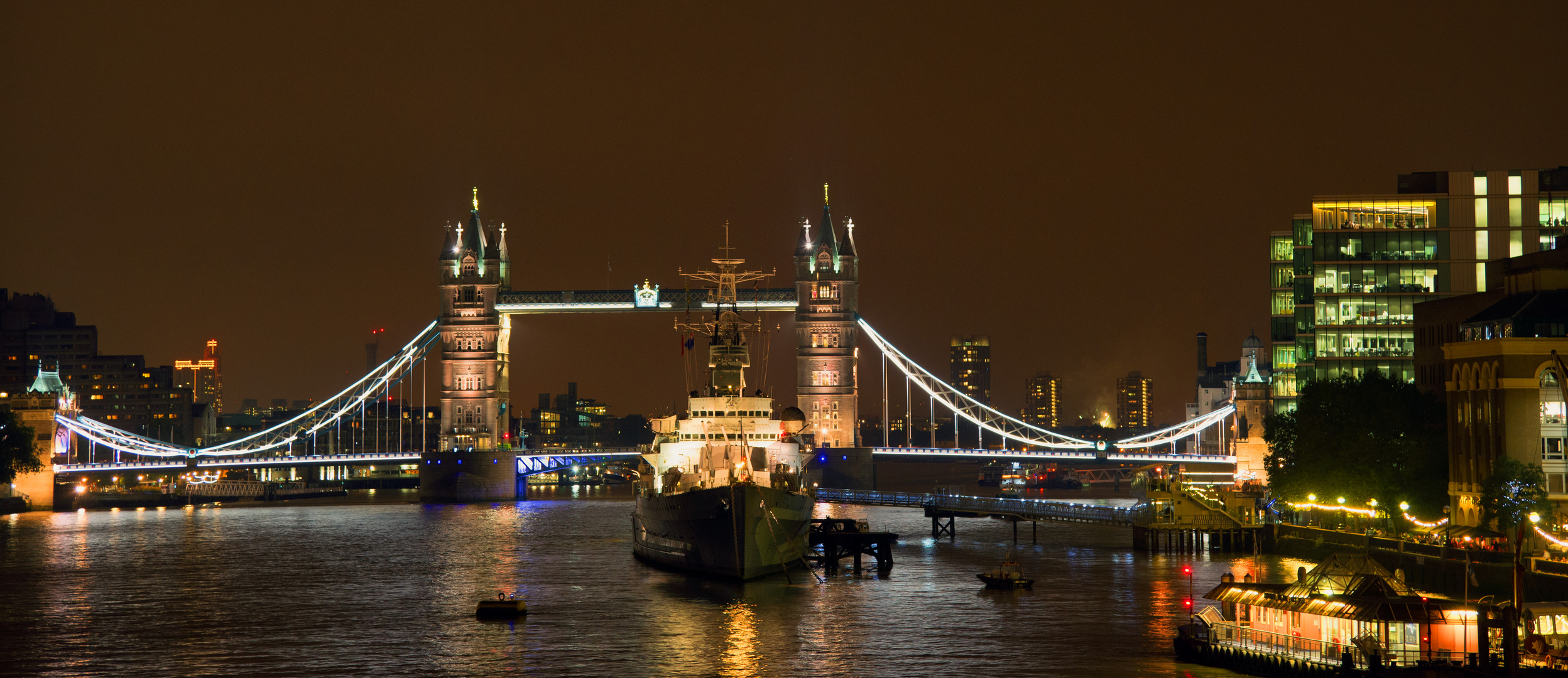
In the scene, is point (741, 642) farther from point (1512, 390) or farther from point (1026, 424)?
point (1026, 424)

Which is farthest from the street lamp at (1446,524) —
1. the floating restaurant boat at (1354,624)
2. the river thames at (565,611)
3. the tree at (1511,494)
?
the floating restaurant boat at (1354,624)

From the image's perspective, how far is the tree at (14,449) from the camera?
414ft

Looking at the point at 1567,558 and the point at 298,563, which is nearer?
the point at 1567,558

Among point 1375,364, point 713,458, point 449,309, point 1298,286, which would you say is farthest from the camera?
point 449,309

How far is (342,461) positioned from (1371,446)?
105550 mm

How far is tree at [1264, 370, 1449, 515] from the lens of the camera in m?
68.7

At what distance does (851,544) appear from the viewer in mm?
74500

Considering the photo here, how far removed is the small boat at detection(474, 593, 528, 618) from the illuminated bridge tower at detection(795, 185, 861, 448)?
11114 centimetres

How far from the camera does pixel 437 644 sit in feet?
167

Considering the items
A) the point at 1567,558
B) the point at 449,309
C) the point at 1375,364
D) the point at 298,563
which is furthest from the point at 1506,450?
→ the point at 449,309

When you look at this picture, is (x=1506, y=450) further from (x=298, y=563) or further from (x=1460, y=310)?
(x=298, y=563)

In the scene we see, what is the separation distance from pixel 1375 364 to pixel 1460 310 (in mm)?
16393

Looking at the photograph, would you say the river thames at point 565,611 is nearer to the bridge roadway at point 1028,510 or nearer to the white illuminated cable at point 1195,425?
the bridge roadway at point 1028,510

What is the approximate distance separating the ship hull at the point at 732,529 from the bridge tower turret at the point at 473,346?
331ft
